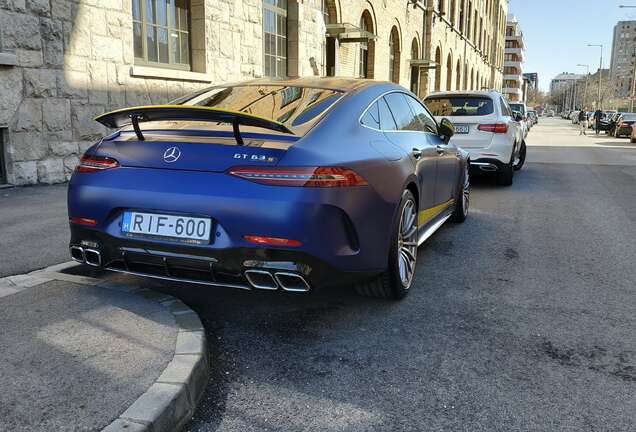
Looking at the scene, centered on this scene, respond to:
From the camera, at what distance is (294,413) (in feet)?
8.55

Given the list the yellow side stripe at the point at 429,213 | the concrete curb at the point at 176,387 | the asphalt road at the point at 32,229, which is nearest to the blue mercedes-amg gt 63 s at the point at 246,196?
the concrete curb at the point at 176,387

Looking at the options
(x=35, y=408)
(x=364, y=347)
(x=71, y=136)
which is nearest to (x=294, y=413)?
(x=364, y=347)

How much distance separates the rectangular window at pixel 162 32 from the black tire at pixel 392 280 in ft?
24.3

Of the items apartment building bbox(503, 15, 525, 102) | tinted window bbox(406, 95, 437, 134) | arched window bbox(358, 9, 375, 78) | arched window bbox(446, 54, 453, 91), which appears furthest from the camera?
apartment building bbox(503, 15, 525, 102)

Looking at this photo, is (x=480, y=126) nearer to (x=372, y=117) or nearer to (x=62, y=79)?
(x=372, y=117)

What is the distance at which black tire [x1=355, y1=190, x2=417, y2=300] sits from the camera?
12.4ft

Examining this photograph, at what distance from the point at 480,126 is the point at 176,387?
8148mm

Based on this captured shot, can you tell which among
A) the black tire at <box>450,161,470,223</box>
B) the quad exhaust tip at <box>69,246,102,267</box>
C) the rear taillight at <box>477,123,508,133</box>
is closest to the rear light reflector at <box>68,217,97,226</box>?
the quad exhaust tip at <box>69,246,102,267</box>

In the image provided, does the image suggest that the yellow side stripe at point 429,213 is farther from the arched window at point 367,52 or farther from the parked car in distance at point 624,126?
the parked car in distance at point 624,126

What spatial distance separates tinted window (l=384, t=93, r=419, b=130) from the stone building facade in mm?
5288

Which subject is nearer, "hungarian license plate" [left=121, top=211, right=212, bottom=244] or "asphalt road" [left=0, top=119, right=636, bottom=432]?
"asphalt road" [left=0, top=119, right=636, bottom=432]

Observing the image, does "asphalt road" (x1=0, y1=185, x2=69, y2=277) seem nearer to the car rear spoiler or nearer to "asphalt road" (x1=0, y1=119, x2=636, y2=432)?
"asphalt road" (x1=0, y1=119, x2=636, y2=432)

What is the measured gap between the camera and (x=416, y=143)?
454 cm

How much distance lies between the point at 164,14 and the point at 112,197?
8190mm
